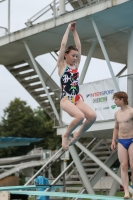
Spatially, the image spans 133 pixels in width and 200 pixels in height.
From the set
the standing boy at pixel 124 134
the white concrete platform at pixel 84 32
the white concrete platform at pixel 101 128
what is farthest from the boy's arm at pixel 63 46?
the white concrete platform at pixel 101 128

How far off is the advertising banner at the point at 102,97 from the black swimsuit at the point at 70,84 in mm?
7616

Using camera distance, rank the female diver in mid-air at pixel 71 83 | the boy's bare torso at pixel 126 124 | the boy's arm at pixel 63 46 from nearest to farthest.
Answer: the boy's arm at pixel 63 46 < the female diver in mid-air at pixel 71 83 < the boy's bare torso at pixel 126 124

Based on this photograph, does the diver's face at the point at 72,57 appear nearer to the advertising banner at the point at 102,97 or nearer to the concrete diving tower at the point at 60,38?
the concrete diving tower at the point at 60,38

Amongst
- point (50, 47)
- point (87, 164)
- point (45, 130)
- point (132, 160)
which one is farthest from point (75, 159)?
point (45, 130)

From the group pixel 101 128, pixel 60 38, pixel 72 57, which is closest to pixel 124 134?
pixel 72 57

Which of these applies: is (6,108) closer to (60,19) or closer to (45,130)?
(45,130)

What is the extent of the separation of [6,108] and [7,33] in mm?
60811

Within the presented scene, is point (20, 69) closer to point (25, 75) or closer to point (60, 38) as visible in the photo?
point (25, 75)

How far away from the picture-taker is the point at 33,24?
60.2ft

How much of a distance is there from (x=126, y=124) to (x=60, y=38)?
31.6ft

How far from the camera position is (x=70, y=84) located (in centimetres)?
936

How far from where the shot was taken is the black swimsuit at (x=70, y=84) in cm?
932

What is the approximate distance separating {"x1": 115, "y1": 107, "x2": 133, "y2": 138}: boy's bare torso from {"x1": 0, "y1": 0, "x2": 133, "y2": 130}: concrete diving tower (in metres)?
6.33

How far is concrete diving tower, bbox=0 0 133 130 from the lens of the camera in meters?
16.6
